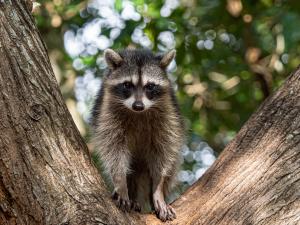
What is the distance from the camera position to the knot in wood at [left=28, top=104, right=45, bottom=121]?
3258 millimetres

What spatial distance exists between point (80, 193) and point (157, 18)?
2.47 meters

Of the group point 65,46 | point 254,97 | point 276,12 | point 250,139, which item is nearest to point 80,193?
point 250,139

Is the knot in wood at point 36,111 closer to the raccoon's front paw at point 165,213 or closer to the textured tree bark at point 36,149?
the textured tree bark at point 36,149

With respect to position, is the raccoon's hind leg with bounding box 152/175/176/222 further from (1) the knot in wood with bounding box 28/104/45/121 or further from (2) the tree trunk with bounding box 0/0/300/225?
(1) the knot in wood with bounding box 28/104/45/121

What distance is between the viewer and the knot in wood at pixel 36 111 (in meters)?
3.26

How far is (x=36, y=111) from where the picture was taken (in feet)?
10.7

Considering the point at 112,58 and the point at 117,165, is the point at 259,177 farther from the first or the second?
the point at 112,58

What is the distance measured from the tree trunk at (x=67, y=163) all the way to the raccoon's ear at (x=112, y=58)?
1.35 meters

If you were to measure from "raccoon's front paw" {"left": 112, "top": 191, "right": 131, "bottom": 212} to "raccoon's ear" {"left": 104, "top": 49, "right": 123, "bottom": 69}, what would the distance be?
4.39ft

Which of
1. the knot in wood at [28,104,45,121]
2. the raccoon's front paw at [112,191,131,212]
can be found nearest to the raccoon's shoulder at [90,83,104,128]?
the raccoon's front paw at [112,191,131,212]

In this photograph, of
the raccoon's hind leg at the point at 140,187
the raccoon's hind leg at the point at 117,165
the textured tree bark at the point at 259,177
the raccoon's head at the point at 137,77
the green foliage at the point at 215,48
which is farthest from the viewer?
the green foliage at the point at 215,48

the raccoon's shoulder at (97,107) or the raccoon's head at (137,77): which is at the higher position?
the raccoon's head at (137,77)

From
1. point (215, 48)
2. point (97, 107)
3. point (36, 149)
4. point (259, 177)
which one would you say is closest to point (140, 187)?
point (97, 107)

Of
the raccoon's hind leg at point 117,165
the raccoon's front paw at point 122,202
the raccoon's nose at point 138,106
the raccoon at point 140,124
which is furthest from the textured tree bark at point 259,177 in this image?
the raccoon's nose at point 138,106
